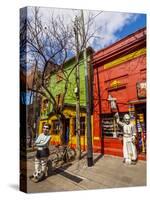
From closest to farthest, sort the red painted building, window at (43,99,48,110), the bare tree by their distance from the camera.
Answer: the bare tree → window at (43,99,48,110) → the red painted building

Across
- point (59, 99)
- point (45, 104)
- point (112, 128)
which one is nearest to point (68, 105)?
point (59, 99)

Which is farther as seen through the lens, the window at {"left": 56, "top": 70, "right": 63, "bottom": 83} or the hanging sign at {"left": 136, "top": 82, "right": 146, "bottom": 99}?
the hanging sign at {"left": 136, "top": 82, "right": 146, "bottom": 99}

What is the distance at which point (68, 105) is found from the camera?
Result: 4.43 metres

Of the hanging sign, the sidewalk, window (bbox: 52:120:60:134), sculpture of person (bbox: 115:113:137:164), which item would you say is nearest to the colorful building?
window (bbox: 52:120:60:134)

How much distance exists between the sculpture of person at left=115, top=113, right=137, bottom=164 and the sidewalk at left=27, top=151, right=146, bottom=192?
0.09 m

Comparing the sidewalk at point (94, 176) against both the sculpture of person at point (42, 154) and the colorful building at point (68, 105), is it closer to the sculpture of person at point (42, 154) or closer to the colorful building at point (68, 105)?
the sculpture of person at point (42, 154)

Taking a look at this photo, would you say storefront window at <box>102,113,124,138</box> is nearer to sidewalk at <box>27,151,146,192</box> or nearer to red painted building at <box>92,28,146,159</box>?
red painted building at <box>92,28,146,159</box>

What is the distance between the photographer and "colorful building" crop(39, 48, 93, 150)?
437 cm

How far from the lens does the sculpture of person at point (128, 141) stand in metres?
4.58

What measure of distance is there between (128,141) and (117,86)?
68cm

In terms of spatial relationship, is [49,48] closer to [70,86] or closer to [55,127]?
[70,86]

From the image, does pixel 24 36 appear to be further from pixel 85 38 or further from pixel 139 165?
pixel 139 165

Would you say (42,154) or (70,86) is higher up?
(70,86)
